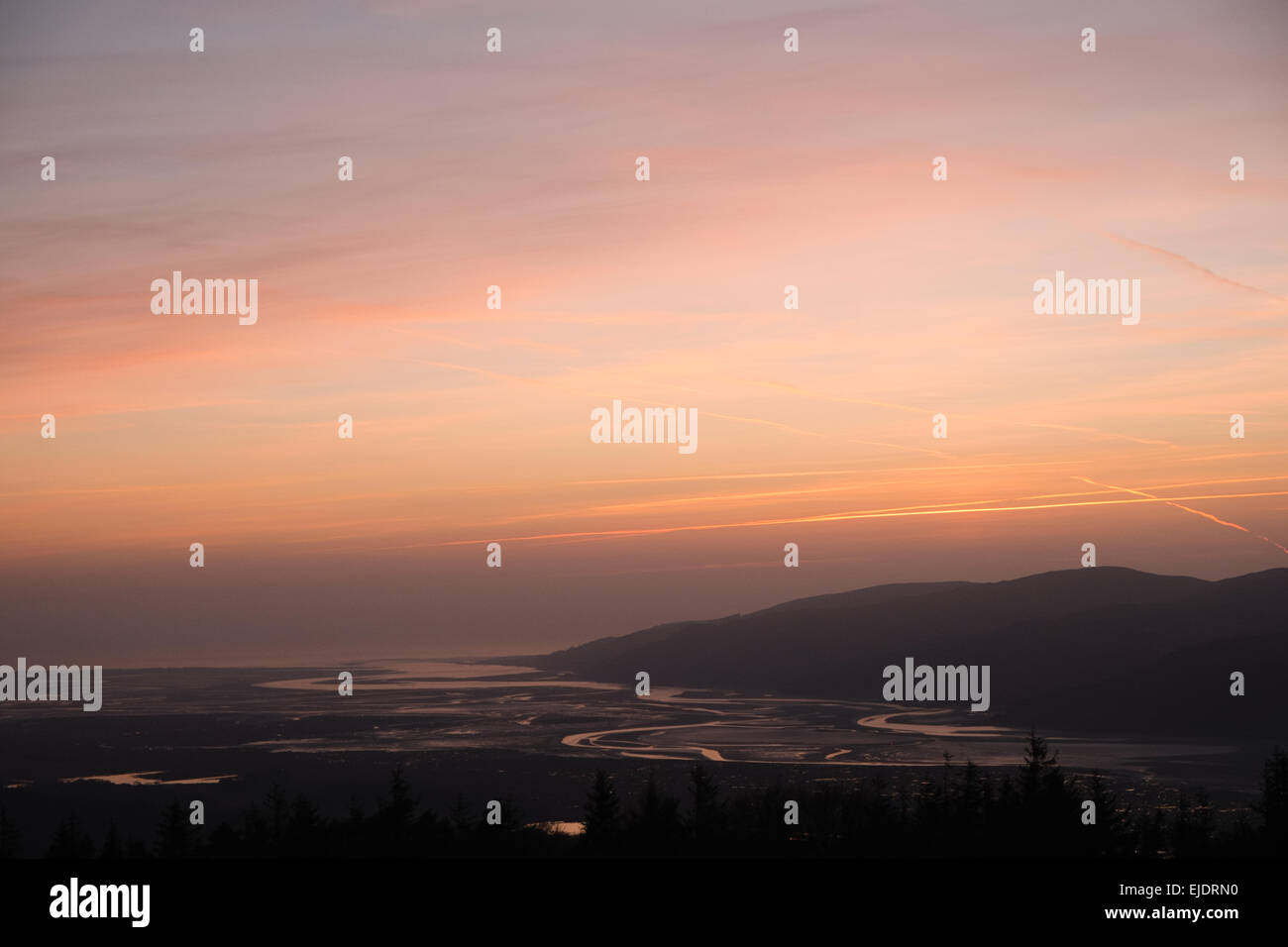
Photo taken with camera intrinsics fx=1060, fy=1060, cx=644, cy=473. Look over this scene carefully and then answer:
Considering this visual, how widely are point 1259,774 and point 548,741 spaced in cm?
12336

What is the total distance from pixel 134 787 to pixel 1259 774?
582 ft

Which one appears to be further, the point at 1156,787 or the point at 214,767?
the point at 214,767
